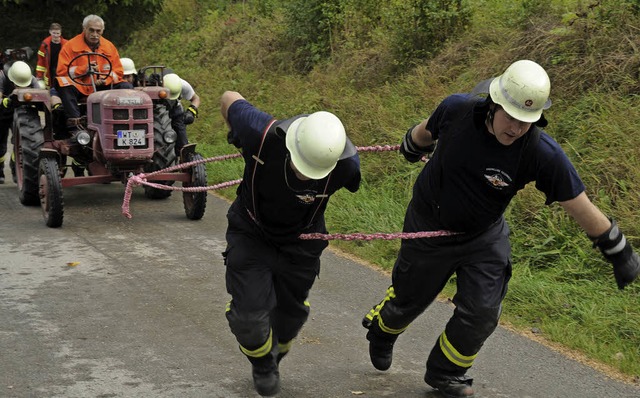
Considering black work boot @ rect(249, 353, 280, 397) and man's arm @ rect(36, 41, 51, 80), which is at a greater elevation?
man's arm @ rect(36, 41, 51, 80)

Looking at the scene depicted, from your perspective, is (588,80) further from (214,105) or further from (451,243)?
(214,105)

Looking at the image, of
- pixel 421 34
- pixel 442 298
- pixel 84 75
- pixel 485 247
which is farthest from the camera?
pixel 421 34

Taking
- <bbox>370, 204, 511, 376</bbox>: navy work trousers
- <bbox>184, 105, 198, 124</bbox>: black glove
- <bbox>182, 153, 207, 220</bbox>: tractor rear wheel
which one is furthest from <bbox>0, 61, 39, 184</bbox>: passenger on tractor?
<bbox>370, 204, 511, 376</bbox>: navy work trousers

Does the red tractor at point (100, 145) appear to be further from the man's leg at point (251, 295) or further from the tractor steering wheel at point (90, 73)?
the man's leg at point (251, 295)

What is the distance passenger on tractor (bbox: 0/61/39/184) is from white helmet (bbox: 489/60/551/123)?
8.44 meters

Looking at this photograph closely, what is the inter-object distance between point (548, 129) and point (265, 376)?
5.62 m

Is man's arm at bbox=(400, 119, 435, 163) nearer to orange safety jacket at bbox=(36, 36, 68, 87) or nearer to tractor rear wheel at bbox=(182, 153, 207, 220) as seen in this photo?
tractor rear wheel at bbox=(182, 153, 207, 220)

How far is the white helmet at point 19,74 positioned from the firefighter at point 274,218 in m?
7.28

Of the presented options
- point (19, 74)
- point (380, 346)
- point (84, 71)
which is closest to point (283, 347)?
point (380, 346)

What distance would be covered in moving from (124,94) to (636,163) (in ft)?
17.3

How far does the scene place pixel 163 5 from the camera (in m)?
26.5

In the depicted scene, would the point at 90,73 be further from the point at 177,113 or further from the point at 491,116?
the point at 491,116

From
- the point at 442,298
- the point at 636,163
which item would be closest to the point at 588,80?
the point at 636,163

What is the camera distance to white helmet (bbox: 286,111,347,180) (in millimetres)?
4543
